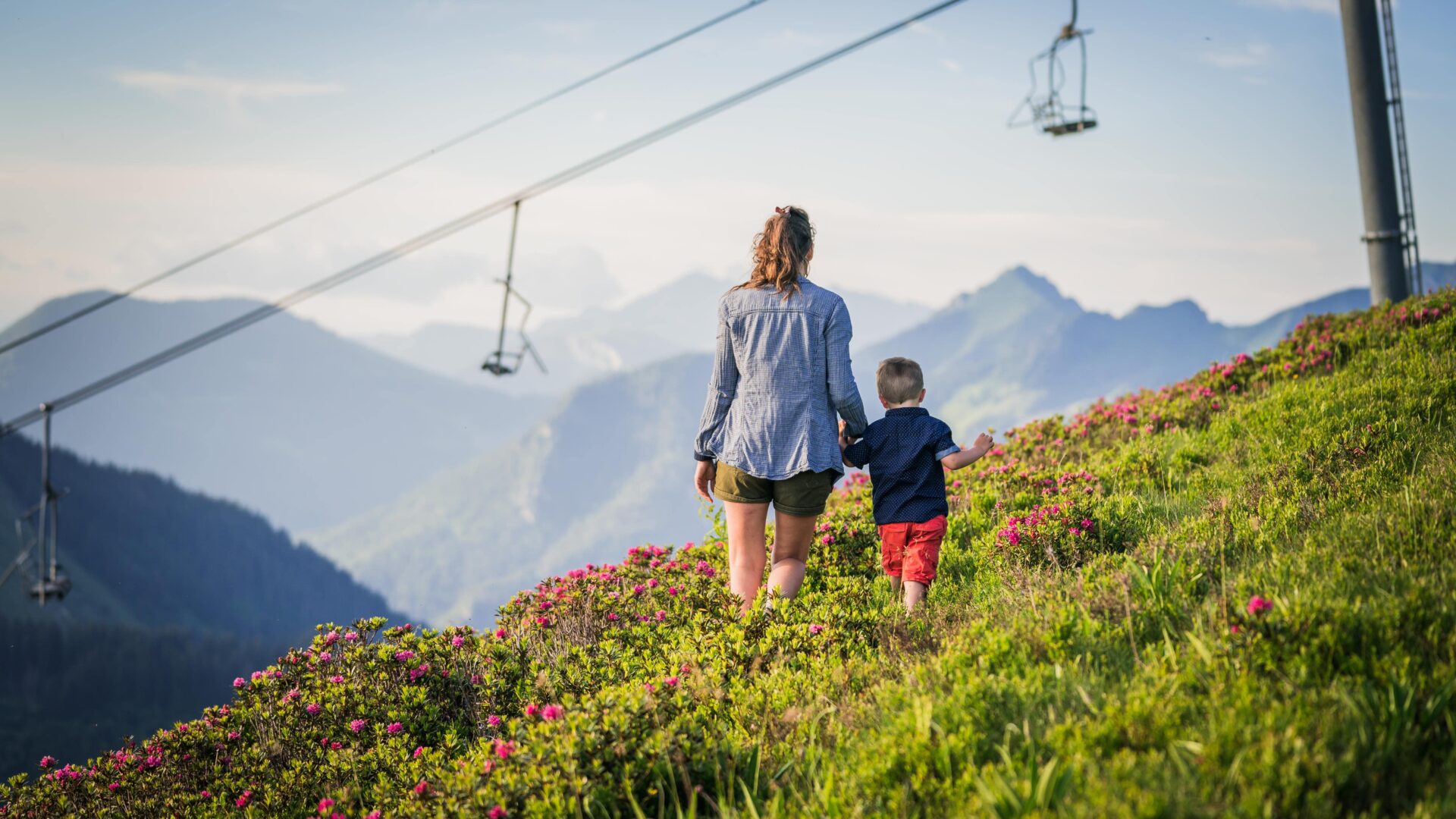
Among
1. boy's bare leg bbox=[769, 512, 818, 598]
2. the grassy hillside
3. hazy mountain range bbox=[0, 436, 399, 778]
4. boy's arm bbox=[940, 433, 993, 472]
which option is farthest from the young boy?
hazy mountain range bbox=[0, 436, 399, 778]

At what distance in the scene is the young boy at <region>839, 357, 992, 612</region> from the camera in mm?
4930

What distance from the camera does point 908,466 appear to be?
4969 mm

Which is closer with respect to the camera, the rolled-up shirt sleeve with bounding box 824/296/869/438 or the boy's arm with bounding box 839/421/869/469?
the rolled-up shirt sleeve with bounding box 824/296/869/438

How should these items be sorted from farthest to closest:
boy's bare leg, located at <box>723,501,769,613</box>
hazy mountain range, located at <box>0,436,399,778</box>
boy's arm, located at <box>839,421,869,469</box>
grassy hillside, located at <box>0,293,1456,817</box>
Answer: hazy mountain range, located at <box>0,436,399,778</box> < boy's arm, located at <box>839,421,869,469</box> < boy's bare leg, located at <box>723,501,769,613</box> < grassy hillside, located at <box>0,293,1456,817</box>

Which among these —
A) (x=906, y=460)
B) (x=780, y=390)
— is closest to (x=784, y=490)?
(x=780, y=390)

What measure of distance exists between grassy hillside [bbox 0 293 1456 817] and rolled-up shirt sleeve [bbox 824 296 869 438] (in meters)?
1.10

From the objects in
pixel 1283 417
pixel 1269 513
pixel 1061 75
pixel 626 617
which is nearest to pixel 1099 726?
pixel 1269 513

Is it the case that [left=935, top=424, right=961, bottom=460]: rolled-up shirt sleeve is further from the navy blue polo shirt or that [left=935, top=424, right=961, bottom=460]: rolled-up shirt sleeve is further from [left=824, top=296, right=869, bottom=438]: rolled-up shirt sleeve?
[left=824, top=296, right=869, bottom=438]: rolled-up shirt sleeve

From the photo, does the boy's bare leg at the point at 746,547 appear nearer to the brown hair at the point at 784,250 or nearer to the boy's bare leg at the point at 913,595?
the boy's bare leg at the point at 913,595

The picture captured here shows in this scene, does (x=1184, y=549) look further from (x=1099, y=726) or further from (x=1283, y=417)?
(x=1283, y=417)

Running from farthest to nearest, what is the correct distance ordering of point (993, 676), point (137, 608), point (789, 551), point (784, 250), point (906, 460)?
point (137, 608) < point (906, 460) < point (789, 551) < point (784, 250) < point (993, 676)

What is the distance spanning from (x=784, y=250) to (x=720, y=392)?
81 cm

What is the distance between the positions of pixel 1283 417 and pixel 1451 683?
15.0ft

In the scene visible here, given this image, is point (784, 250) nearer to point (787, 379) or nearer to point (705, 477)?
point (787, 379)
